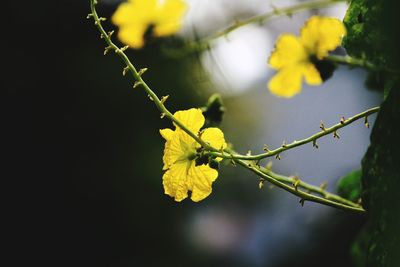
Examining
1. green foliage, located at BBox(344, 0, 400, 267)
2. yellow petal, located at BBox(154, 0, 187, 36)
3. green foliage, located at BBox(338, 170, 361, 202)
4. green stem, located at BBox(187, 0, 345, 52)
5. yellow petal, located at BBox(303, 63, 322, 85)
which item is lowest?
green foliage, located at BBox(344, 0, 400, 267)

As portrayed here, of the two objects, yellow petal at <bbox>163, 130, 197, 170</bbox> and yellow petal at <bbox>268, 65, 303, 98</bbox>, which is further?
yellow petal at <bbox>268, 65, 303, 98</bbox>

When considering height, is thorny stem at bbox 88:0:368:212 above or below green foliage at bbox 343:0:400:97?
below

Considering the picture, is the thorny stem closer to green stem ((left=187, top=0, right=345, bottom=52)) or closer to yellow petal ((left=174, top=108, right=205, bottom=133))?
yellow petal ((left=174, top=108, right=205, bottom=133))

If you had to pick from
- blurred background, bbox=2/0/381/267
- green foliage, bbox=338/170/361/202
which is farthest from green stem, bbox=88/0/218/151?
blurred background, bbox=2/0/381/267

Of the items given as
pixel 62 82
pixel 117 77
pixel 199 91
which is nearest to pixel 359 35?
pixel 199 91

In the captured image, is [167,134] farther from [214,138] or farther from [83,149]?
[83,149]

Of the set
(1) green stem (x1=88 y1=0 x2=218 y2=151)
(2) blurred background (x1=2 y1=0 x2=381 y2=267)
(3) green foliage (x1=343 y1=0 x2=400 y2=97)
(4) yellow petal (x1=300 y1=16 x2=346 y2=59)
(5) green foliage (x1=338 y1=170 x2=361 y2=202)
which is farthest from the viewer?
(2) blurred background (x1=2 y1=0 x2=381 y2=267)

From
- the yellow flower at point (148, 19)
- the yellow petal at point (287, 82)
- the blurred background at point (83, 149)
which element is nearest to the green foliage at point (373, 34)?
the yellow petal at point (287, 82)

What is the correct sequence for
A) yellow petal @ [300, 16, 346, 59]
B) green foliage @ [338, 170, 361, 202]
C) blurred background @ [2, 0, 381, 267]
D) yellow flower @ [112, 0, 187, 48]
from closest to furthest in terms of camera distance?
yellow petal @ [300, 16, 346, 59] < green foliage @ [338, 170, 361, 202] < yellow flower @ [112, 0, 187, 48] < blurred background @ [2, 0, 381, 267]
